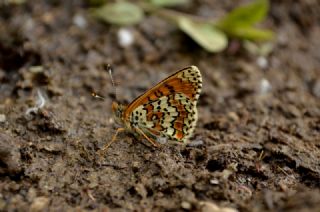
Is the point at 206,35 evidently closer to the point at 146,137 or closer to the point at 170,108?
the point at 170,108

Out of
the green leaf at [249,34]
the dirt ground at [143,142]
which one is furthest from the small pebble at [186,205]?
the green leaf at [249,34]

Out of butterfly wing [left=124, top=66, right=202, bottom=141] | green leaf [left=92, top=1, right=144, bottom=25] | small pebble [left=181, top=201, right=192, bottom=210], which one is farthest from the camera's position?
green leaf [left=92, top=1, right=144, bottom=25]

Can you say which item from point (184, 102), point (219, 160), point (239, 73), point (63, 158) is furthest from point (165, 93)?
point (239, 73)

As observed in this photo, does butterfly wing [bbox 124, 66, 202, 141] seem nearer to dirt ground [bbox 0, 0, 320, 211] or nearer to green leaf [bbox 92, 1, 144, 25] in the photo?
dirt ground [bbox 0, 0, 320, 211]

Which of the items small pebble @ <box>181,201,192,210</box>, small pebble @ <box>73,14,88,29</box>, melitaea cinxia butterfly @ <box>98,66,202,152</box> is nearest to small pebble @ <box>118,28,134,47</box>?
small pebble @ <box>73,14,88,29</box>

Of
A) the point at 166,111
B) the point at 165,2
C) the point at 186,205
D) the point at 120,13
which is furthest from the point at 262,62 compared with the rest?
the point at 186,205

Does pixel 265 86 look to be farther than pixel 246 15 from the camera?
No

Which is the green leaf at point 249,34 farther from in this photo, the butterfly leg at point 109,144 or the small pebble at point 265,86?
the butterfly leg at point 109,144
